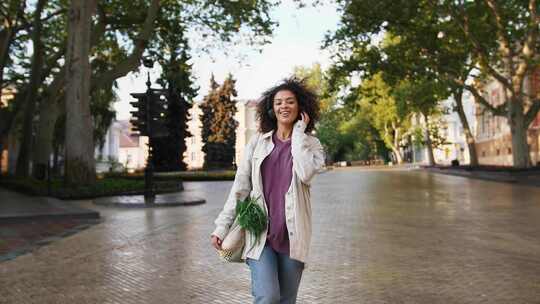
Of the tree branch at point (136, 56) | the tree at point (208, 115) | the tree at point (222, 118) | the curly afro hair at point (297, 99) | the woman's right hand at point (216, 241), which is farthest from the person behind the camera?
the tree at point (208, 115)

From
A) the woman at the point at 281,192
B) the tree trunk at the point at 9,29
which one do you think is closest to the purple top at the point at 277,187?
the woman at the point at 281,192

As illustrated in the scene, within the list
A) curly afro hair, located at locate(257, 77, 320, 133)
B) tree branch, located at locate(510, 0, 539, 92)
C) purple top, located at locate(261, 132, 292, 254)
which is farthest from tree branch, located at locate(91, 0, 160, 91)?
purple top, located at locate(261, 132, 292, 254)

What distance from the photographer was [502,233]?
9.20 m

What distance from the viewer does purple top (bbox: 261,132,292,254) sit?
123 inches

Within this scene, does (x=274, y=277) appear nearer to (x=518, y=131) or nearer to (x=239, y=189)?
(x=239, y=189)

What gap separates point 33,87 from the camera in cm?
2678

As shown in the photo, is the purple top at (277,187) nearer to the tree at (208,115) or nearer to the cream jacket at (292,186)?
the cream jacket at (292,186)

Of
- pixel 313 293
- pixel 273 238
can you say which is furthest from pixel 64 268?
pixel 273 238

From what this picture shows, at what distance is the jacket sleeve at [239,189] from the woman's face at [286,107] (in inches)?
8.3

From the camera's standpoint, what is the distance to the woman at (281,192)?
10.1 feet

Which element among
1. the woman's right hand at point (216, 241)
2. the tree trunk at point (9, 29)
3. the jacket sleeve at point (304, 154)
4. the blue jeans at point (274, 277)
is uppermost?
the tree trunk at point (9, 29)

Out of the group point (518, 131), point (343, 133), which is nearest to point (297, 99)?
point (518, 131)

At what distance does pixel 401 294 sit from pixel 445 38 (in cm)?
2272

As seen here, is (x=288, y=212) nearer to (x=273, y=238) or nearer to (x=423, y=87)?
(x=273, y=238)
